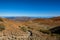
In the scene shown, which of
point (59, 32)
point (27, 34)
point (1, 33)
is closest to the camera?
point (1, 33)

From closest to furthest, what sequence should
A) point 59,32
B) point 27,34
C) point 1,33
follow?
point 1,33
point 27,34
point 59,32

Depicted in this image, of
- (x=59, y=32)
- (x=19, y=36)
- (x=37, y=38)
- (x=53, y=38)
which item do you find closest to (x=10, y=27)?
(x=19, y=36)

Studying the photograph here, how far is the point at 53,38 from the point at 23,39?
353 centimetres

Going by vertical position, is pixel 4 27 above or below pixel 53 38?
above

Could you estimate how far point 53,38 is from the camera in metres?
16.7

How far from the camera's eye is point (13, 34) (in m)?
15.9

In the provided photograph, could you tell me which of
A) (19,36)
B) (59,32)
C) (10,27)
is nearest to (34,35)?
(19,36)

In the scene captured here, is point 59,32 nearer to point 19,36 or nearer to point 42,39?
point 42,39

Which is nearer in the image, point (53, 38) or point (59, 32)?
point (53, 38)

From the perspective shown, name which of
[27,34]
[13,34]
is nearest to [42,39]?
[27,34]

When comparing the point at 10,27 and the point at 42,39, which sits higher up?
the point at 10,27

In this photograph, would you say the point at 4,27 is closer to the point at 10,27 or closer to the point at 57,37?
the point at 10,27

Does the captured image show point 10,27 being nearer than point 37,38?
No

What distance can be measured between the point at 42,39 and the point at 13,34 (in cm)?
325
